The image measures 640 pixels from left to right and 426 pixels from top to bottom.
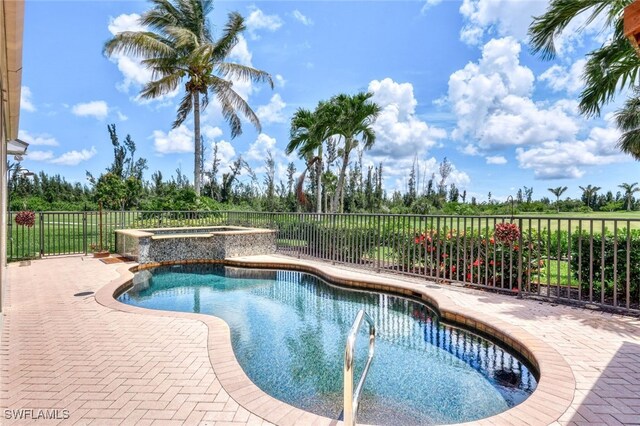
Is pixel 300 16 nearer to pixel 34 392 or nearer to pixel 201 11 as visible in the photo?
pixel 201 11

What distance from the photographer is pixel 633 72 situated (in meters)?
4.84

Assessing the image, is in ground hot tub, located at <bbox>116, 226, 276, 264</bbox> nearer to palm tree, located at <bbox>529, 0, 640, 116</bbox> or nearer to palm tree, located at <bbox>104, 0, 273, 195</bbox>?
palm tree, located at <bbox>104, 0, 273, 195</bbox>

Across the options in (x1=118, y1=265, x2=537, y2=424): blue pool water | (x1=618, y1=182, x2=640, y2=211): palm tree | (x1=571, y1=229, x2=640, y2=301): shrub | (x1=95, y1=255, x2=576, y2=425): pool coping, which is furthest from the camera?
(x1=618, y1=182, x2=640, y2=211): palm tree

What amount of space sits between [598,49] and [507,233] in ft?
9.75

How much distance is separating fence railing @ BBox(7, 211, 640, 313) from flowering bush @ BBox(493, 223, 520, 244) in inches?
0.5

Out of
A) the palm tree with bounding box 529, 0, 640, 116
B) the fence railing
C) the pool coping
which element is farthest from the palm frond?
the palm tree with bounding box 529, 0, 640, 116

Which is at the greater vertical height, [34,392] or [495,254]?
[495,254]

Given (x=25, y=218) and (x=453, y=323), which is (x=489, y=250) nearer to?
(x=453, y=323)

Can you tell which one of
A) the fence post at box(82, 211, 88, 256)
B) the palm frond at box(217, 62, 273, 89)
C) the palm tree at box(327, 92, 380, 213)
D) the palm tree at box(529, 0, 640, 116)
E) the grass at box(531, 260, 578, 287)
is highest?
the palm frond at box(217, 62, 273, 89)

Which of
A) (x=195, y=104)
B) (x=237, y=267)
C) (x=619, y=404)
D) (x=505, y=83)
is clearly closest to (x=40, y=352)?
(x=619, y=404)

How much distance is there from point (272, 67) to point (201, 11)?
12.1 ft

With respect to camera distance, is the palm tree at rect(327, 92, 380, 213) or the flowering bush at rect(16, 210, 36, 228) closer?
the flowering bush at rect(16, 210, 36, 228)

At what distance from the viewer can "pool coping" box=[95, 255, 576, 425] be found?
218 cm

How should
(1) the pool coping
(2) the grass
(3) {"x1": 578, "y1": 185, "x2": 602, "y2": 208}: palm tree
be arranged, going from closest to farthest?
(1) the pool coping, (2) the grass, (3) {"x1": 578, "y1": 185, "x2": 602, "y2": 208}: palm tree
